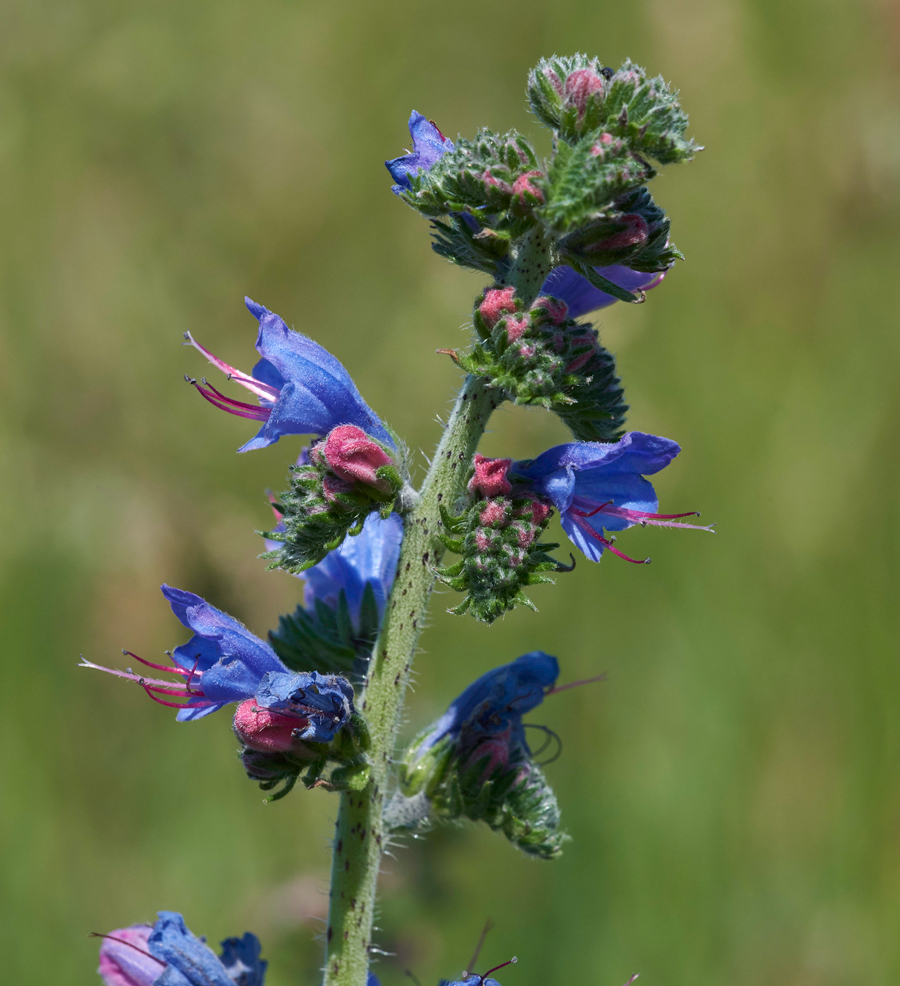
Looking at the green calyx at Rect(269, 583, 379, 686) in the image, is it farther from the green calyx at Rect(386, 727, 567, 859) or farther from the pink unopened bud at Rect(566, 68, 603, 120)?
the pink unopened bud at Rect(566, 68, 603, 120)

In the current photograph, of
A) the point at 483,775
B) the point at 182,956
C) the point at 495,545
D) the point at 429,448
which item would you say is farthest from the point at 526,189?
the point at 429,448

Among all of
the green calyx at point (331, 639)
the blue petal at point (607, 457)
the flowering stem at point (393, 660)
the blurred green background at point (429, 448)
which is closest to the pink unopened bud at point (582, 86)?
the flowering stem at point (393, 660)

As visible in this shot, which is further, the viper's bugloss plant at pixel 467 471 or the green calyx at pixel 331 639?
the green calyx at pixel 331 639

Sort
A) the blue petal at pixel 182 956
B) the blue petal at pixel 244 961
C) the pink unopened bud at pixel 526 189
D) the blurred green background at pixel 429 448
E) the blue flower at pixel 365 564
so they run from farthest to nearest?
the blurred green background at pixel 429 448, the blue flower at pixel 365 564, the blue petal at pixel 244 961, the blue petal at pixel 182 956, the pink unopened bud at pixel 526 189

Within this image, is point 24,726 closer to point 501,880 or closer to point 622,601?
point 501,880

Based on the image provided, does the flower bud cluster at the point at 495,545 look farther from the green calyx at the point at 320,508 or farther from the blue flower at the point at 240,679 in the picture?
the blue flower at the point at 240,679

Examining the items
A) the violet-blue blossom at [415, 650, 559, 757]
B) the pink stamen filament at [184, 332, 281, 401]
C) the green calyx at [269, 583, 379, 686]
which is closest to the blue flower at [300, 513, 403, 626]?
the green calyx at [269, 583, 379, 686]

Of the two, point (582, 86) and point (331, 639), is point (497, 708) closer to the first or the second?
point (331, 639)
